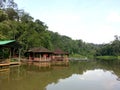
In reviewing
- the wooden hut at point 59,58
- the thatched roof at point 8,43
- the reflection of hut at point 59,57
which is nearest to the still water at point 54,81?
the thatched roof at point 8,43

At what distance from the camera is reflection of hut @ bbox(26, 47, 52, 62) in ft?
118

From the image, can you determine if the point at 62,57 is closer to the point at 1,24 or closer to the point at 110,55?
the point at 1,24

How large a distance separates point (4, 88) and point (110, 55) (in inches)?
3054

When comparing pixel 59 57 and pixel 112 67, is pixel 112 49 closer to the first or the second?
pixel 59 57

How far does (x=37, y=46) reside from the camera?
1574 inches

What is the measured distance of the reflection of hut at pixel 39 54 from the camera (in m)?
35.9

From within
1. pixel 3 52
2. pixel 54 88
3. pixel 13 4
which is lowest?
pixel 54 88

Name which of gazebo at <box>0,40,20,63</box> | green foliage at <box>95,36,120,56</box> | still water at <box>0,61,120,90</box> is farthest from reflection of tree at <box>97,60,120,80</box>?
green foliage at <box>95,36,120,56</box>

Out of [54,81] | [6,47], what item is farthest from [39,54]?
[54,81]

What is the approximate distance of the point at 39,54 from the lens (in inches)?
1447

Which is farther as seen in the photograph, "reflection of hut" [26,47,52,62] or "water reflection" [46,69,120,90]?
"reflection of hut" [26,47,52,62]

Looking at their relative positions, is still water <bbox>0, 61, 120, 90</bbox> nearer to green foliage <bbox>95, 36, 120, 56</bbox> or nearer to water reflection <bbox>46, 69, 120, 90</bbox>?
water reflection <bbox>46, 69, 120, 90</bbox>

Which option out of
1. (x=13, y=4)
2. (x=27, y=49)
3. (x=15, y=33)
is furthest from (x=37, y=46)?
(x=13, y=4)

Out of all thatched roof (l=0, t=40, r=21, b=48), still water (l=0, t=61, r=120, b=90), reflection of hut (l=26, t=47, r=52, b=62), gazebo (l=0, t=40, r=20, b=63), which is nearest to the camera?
still water (l=0, t=61, r=120, b=90)
